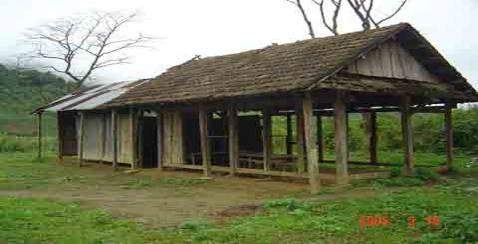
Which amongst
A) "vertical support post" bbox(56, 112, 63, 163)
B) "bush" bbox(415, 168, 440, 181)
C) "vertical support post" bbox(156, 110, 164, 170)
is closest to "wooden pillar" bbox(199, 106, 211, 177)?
"vertical support post" bbox(156, 110, 164, 170)

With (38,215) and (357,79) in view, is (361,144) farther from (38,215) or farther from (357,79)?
(38,215)

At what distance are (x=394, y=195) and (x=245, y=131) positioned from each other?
10.8 metres

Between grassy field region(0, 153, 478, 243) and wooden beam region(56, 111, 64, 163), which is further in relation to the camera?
wooden beam region(56, 111, 64, 163)

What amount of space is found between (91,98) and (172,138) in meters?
6.72

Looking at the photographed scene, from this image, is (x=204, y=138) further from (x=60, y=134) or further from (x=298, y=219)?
(x=60, y=134)

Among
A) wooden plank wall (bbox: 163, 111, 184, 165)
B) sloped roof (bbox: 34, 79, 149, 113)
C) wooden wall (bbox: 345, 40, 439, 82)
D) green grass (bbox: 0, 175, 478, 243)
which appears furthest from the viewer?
sloped roof (bbox: 34, 79, 149, 113)

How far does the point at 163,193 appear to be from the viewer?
14617mm

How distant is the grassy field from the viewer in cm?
830

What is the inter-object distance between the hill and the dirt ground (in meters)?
27.1

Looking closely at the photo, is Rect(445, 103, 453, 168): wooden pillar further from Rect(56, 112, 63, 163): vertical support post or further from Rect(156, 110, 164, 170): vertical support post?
Rect(56, 112, 63, 163): vertical support post

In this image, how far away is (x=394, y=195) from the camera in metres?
12.1

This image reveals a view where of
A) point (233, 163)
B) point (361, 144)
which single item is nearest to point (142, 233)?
point (233, 163)
